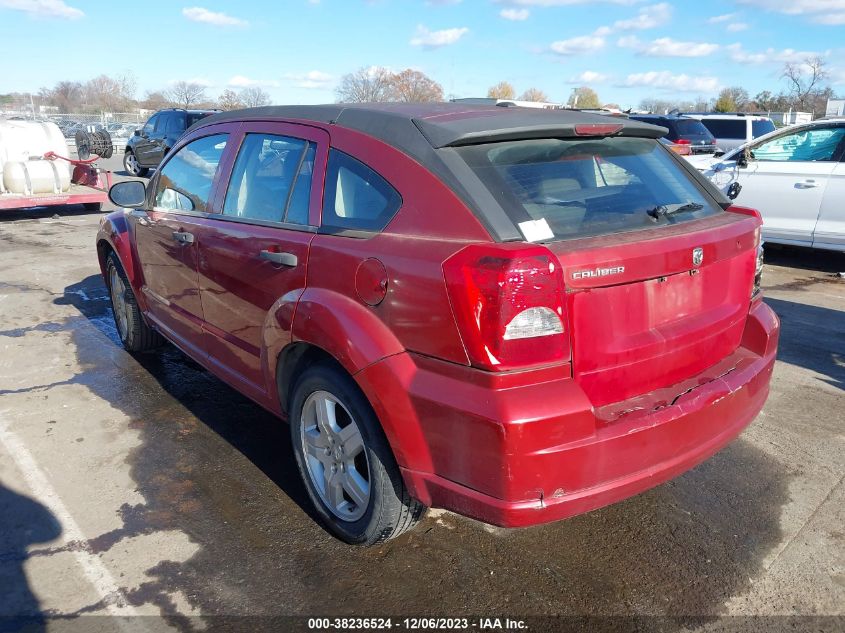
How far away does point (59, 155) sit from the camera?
12.6 m

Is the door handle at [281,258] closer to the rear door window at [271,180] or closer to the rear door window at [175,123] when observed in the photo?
the rear door window at [271,180]

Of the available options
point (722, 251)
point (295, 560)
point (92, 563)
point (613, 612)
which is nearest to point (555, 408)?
point (613, 612)

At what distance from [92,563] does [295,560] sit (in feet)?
2.76

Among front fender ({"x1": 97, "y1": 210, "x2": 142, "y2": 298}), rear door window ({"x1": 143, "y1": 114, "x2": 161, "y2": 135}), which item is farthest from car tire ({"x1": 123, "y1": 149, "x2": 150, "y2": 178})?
front fender ({"x1": 97, "y1": 210, "x2": 142, "y2": 298})

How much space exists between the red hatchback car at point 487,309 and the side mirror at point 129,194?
1.55 m

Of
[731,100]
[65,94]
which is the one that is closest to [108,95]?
[65,94]

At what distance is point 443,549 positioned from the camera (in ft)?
9.60

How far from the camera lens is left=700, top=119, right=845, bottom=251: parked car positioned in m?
7.88

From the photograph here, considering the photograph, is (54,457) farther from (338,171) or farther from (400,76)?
(400,76)

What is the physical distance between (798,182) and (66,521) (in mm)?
8357

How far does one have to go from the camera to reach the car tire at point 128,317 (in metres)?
5.11

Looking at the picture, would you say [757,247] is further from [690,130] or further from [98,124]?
[98,124]

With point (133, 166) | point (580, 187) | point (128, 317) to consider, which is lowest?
point (133, 166)

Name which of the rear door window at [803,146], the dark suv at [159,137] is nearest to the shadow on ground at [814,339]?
the rear door window at [803,146]
